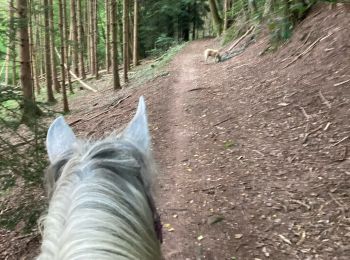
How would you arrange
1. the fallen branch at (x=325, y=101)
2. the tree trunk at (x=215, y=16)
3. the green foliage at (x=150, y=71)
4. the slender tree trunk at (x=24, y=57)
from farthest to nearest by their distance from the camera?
the tree trunk at (x=215, y=16) → the green foliage at (x=150, y=71) → the slender tree trunk at (x=24, y=57) → the fallen branch at (x=325, y=101)

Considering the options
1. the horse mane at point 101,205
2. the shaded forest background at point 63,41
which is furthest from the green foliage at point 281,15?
the horse mane at point 101,205

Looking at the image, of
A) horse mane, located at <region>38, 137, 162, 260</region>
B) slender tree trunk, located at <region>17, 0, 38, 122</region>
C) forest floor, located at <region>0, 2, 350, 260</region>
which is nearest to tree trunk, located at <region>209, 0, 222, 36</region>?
forest floor, located at <region>0, 2, 350, 260</region>

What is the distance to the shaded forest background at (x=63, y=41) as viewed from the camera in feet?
15.6

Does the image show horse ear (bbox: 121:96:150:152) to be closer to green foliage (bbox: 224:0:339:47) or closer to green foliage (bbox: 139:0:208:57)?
green foliage (bbox: 224:0:339:47)

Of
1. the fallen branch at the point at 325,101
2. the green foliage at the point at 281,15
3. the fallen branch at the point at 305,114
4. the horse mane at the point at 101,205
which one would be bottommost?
the fallen branch at the point at 305,114

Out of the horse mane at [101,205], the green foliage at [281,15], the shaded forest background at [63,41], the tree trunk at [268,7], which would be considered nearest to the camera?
the horse mane at [101,205]

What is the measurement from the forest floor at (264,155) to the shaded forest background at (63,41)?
42.2 inches

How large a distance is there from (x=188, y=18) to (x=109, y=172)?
97.8 feet

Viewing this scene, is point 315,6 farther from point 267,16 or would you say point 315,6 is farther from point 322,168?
point 322,168

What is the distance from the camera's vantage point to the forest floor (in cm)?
424

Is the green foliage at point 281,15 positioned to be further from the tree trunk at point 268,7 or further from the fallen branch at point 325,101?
the fallen branch at point 325,101

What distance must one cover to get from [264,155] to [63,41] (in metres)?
8.02

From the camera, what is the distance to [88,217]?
1.25 m

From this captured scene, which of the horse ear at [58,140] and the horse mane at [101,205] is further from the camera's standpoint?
the horse ear at [58,140]
